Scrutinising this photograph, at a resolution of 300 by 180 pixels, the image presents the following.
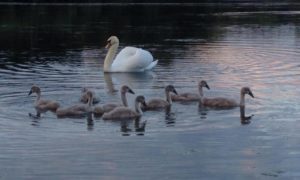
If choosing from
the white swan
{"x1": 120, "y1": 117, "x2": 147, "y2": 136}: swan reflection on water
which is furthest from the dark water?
the white swan

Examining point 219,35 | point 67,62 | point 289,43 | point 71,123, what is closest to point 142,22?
A: point 219,35

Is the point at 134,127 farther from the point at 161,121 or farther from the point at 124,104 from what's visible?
the point at 124,104

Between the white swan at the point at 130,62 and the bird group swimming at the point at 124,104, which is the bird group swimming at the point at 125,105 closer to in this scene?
the bird group swimming at the point at 124,104

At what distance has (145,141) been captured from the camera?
13.3 metres

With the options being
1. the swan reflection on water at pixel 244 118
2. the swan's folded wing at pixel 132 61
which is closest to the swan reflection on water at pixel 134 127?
the swan reflection on water at pixel 244 118

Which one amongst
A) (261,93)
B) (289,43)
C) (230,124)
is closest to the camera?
(230,124)

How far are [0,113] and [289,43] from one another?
20.8 m

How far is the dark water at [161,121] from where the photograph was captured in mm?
11531

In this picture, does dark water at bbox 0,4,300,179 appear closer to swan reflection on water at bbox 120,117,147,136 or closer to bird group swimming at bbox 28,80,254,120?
swan reflection on water at bbox 120,117,147,136

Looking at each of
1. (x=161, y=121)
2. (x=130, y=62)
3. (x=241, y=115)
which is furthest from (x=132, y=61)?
(x=161, y=121)

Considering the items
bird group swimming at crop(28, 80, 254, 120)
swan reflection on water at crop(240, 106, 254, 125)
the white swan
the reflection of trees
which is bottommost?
swan reflection on water at crop(240, 106, 254, 125)

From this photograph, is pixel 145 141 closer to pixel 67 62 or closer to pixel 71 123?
pixel 71 123

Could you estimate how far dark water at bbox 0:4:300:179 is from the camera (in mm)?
11531

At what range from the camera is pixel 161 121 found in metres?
15.1
